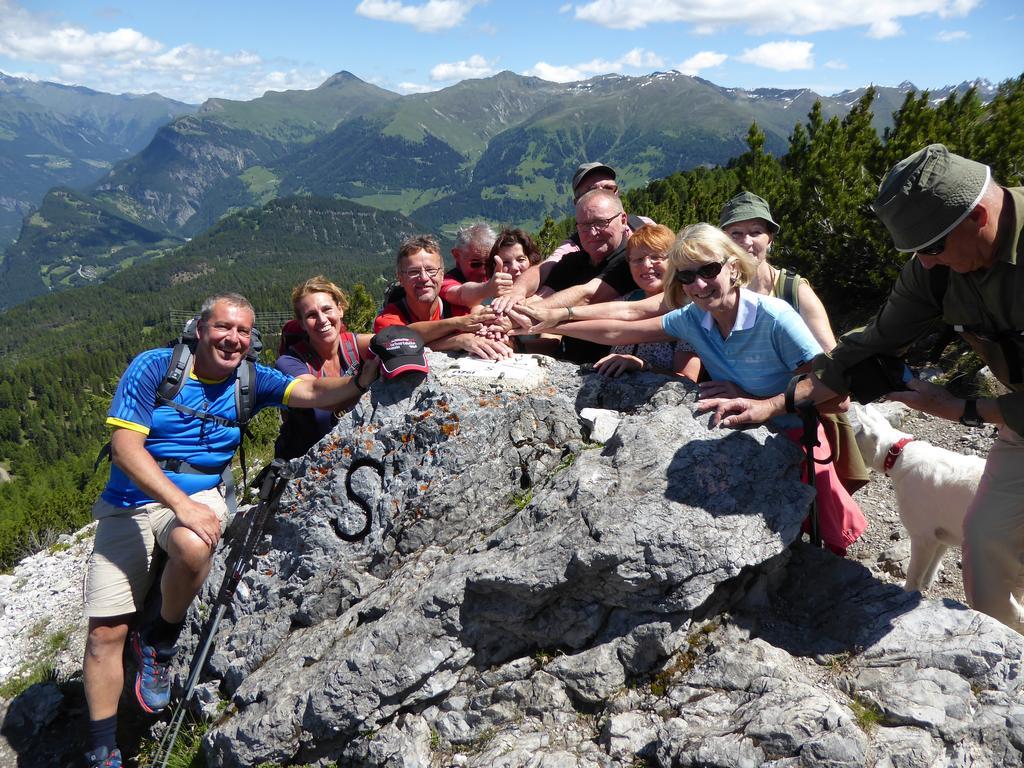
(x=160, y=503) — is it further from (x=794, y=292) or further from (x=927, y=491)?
(x=927, y=491)

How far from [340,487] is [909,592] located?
449 centimetres

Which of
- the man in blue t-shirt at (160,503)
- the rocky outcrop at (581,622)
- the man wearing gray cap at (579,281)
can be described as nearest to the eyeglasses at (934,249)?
the rocky outcrop at (581,622)

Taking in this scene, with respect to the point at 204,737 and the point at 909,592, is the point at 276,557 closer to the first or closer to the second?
the point at 204,737

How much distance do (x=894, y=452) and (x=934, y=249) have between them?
3.41 meters

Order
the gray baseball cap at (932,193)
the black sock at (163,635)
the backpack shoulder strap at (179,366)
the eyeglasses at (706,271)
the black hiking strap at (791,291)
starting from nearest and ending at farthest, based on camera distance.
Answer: the gray baseball cap at (932,193) < the eyeglasses at (706,271) < the black hiking strap at (791,291) < the backpack shoulder strap at (179,366) < the black sock at (163,635)

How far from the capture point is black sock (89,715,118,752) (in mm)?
5586

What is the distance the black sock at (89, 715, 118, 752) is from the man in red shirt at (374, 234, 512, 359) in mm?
4392

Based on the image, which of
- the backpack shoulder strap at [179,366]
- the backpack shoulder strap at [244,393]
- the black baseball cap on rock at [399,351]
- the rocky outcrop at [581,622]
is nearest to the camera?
the rocky outcrop at [581,622]

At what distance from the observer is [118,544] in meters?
5.79

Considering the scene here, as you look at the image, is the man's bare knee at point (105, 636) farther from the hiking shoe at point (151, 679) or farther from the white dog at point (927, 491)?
the white dog at point (927, 491)

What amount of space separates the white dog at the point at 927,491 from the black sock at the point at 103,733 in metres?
7.59

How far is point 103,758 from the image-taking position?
5527 millimetres

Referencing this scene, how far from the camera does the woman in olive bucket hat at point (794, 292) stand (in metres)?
4.77

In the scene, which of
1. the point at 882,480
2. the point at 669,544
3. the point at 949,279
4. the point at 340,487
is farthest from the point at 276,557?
the point at 882,480
